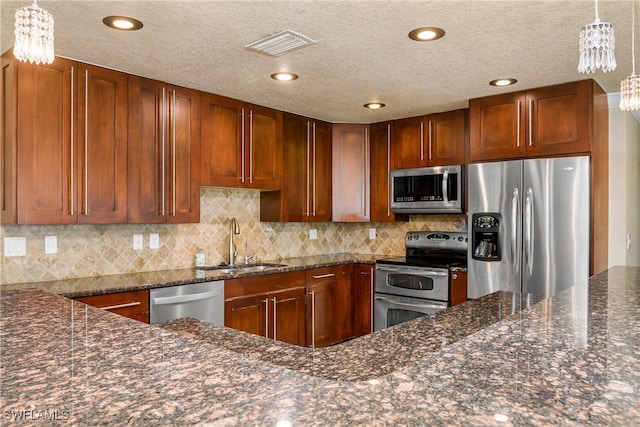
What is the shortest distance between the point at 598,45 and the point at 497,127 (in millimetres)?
2384

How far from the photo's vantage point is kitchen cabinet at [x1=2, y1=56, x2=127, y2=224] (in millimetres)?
2689


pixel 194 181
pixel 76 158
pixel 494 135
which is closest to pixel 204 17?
pixel 76 158

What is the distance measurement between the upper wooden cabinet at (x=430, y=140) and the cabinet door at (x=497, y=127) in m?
0.33

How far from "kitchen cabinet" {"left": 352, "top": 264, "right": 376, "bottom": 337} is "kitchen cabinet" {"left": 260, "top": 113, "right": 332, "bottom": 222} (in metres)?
0.66

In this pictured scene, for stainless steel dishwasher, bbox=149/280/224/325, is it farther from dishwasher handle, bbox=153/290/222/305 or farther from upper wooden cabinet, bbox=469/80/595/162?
upper wooden cabinet, bbox=469/80/595/162

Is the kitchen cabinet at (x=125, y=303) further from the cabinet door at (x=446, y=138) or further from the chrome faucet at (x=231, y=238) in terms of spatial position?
the cabinet door at (x=446, y=138)

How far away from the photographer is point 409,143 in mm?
4699

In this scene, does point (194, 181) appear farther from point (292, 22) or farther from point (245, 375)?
point (245, 375)

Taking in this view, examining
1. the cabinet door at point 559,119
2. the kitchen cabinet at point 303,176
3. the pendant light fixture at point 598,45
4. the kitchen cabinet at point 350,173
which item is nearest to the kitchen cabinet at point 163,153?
the kitchen cabinet at point 303,176

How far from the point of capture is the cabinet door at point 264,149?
13.3 ft

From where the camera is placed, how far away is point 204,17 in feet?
7.62

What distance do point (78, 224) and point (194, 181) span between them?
2.94 ft

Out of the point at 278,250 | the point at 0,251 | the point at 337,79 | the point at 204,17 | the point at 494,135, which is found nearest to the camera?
the point at 204,17

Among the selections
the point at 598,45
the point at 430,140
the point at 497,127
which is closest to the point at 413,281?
the point at 430,140
